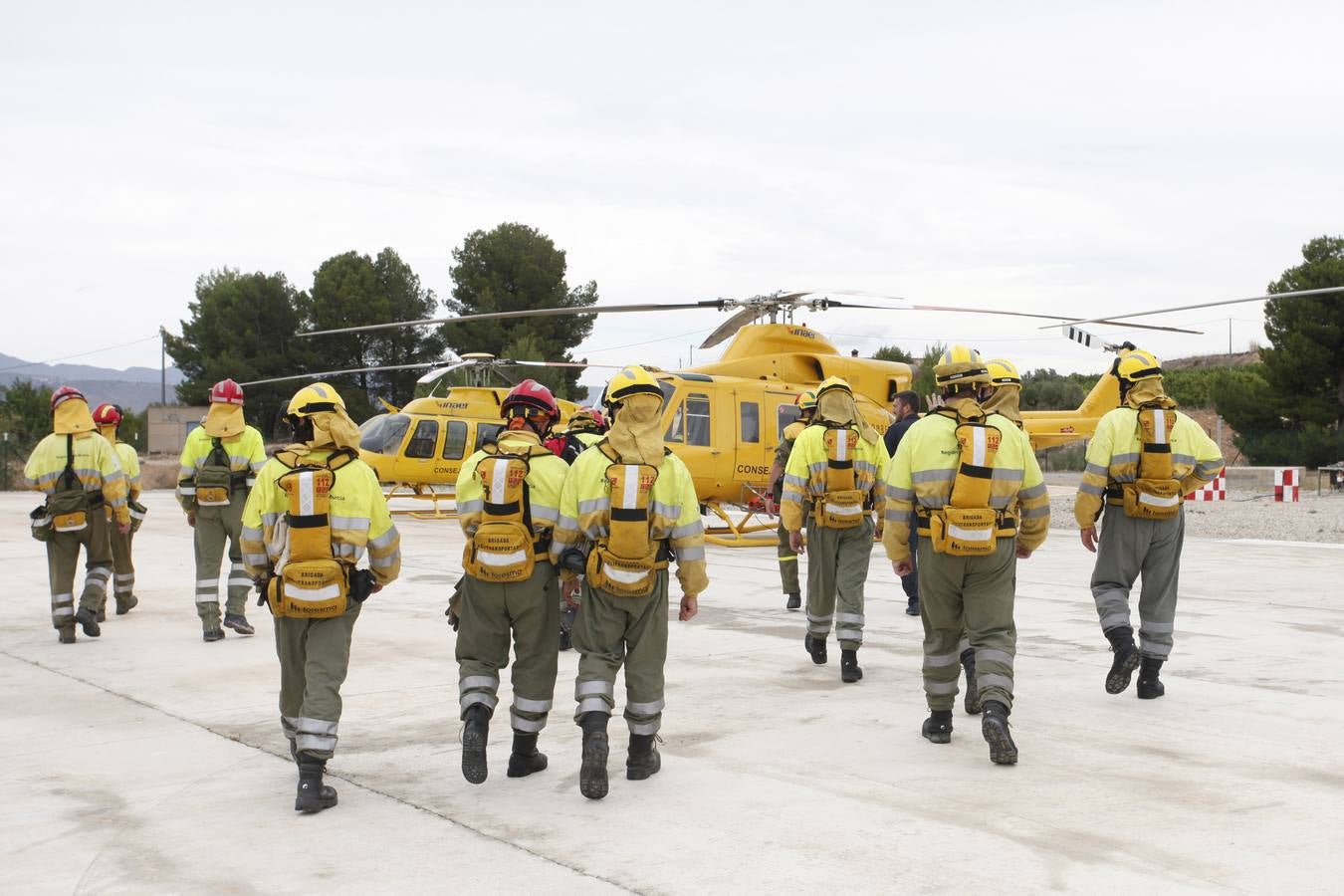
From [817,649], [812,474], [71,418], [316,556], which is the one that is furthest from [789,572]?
[316,556]

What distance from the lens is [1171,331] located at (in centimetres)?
1373

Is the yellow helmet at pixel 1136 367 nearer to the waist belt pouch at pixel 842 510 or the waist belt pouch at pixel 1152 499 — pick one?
the waist belt pouch at pixel 1152 499

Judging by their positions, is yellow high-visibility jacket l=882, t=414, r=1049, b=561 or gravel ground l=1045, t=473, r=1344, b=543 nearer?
yellow high-visibility jacket l=882, t=414, r=1049, b=561

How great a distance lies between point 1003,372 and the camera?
683 cm

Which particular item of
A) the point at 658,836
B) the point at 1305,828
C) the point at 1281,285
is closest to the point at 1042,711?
the point at 1305,828

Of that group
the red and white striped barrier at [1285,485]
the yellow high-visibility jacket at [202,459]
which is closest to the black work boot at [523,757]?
the yellow high-visibility jacket at [202,459]

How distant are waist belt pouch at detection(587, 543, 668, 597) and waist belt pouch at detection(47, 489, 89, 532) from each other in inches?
207

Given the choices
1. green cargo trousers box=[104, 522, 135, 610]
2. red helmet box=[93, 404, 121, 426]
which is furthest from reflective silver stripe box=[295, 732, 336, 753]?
red helmet box=[93, 404, 121, 426]

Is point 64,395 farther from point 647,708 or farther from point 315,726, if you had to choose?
point 647,708

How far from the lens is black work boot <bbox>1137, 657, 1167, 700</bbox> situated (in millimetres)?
6543

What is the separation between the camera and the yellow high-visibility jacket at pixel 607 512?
16.5ft

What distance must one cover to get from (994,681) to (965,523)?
2.34 ft

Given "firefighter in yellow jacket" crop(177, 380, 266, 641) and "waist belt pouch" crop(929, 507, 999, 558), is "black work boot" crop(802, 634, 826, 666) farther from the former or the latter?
"firefighter in yellow jacket" crop(177, 380, 266, 641)

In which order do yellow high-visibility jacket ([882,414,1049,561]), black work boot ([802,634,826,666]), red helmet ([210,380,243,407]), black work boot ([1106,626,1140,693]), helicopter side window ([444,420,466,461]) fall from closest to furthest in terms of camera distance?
yellow high-visibility jacket ([882,414,1049,561]) < black work boot ([1106,626,1140,693]) < black work boot ([802,634,826,666]) < red helmet ([210,380,243,407]) < helicopter side window ([444,420,466,461])
